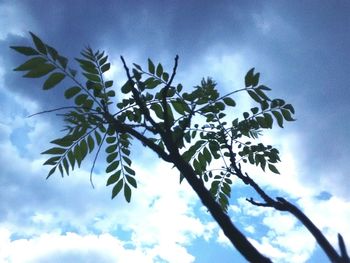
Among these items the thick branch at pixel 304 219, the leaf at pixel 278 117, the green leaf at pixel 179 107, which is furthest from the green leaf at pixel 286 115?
the thick branch at pixel 304 219

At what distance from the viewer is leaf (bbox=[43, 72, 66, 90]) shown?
8.07 feet

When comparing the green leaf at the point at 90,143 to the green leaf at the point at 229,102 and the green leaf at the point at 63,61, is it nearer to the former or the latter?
the green leaf at the point at 63,61

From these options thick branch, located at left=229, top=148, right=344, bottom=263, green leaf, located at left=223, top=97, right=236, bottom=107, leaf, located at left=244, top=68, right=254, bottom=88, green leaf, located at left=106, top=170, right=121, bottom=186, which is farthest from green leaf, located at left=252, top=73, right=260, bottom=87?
green leaf, located at left=106, top=170, right=121, bottom=186

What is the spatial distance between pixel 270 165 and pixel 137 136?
2.34 m

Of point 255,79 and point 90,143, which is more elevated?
point 90,143

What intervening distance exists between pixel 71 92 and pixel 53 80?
0.70 feet

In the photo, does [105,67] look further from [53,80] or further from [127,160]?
[127,160]

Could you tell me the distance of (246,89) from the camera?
2986 mm

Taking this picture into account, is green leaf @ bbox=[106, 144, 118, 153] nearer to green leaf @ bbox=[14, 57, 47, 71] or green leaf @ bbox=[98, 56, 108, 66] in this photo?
green leaf @ bbox=[98, 56, 108, 66]

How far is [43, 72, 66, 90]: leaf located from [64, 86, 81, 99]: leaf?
0.60 ft

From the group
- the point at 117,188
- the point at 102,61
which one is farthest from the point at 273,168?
the point at 102,61

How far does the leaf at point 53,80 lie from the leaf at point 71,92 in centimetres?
18

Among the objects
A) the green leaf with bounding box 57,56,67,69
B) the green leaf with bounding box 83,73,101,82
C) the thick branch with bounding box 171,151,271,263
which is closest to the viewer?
the thick branch with bounding box 171,151,271,263

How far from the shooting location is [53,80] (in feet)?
8.10
